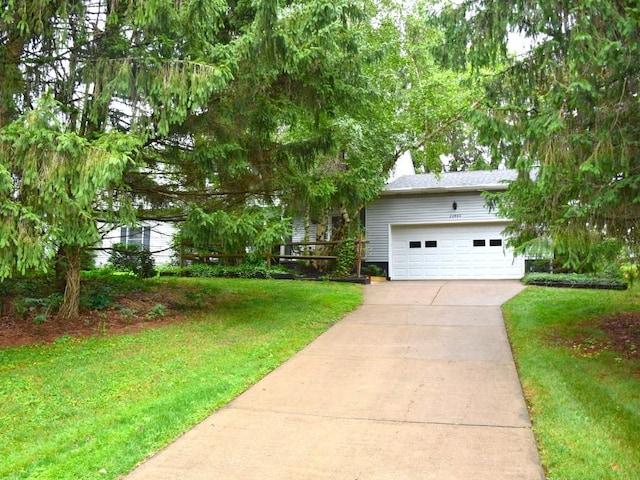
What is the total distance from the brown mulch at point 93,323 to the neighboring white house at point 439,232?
9.82 metres

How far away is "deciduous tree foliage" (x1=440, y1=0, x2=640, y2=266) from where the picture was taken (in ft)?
16.2

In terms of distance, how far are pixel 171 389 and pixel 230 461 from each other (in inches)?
71.6

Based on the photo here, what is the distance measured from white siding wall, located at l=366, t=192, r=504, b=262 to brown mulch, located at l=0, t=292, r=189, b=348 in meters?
9.69

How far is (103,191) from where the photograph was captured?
284 inches

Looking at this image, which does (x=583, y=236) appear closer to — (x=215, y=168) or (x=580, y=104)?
(x=580, y=104)

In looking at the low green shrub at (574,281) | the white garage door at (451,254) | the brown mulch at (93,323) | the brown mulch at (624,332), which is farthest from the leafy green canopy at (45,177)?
the white garage door at (451,254)

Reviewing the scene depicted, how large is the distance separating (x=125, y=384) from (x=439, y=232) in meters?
13.6

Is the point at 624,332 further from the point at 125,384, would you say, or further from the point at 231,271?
the point at 231,271

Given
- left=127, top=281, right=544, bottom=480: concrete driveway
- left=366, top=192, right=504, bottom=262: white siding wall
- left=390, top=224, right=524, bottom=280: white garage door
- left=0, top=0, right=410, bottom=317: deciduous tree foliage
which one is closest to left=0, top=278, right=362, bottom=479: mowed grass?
left=127, top=281, right=544, bottom=480: concrete driveway

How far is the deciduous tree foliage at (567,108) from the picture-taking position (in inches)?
194

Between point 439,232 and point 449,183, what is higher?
point 449,183

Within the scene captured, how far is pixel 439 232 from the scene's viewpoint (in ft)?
56.9

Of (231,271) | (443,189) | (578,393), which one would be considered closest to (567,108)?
(578,393)

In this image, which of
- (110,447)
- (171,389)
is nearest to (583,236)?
(171,389)
